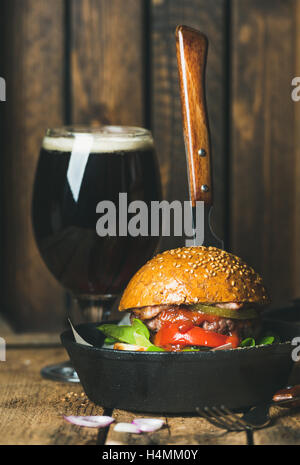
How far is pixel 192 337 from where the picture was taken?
123 centimetres

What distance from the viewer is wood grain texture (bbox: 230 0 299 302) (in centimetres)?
205

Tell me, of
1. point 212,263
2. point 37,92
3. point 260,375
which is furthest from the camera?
point 37,92

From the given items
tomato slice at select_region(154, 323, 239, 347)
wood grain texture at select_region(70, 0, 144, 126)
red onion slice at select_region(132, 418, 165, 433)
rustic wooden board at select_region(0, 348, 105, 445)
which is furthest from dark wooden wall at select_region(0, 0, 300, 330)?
red onion slice at select_region(132, 418, 165, 433)

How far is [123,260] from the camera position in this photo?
1507 mm

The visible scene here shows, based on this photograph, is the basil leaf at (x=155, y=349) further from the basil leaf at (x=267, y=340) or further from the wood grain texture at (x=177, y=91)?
the wood grain texture at (x=177, y=91)

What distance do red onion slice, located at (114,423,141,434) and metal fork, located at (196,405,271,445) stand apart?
98 millimetres

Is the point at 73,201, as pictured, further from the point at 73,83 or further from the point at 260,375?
the point at 73,83

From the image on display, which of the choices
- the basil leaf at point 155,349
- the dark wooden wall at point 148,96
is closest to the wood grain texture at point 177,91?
the dark wooden wall at point 148,96

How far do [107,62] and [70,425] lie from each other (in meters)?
1.16

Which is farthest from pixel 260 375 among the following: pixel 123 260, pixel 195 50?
pixel 195 50

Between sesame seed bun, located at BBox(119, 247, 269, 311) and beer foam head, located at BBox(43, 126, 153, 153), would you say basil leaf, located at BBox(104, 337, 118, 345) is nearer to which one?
sesame seed bun, located at BBox(119, 247, 269, 311)

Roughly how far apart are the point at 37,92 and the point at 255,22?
637 millimetres

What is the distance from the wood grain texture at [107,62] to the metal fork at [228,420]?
1071 millimetres

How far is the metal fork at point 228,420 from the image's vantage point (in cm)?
111
